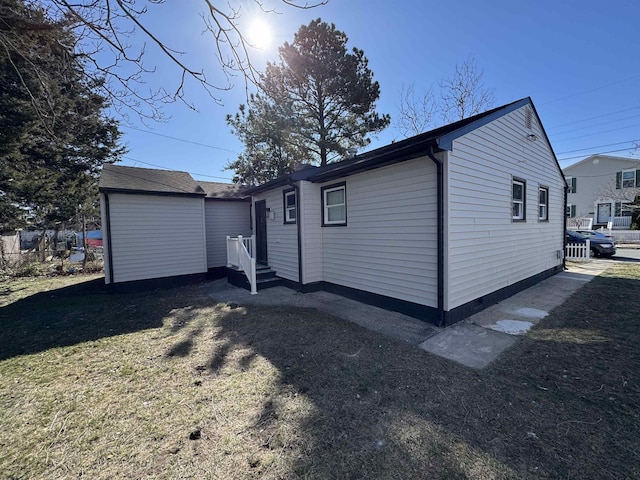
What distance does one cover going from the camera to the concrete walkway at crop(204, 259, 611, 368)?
4051 mm

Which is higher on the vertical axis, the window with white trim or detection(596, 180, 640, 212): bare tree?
the window with white trim

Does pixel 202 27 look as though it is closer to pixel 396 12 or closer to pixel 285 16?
pixel 285 16

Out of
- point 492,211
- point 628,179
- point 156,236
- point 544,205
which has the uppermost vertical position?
point 628,179

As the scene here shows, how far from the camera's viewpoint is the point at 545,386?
9.90 feet

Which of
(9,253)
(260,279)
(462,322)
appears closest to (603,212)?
(462,322)

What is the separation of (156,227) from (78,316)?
352 cm

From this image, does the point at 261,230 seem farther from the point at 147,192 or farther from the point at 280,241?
the point at 147,192

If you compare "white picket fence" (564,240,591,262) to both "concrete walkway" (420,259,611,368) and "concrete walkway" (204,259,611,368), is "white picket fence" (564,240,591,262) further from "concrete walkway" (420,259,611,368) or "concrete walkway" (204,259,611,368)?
"concrete walkway" (420,259,611,368)

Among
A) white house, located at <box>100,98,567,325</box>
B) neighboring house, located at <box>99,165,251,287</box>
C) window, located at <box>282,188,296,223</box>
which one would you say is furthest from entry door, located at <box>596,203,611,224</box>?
neighboring house, located at <box>99,165,251,287</box>

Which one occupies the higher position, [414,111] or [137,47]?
[414,111]

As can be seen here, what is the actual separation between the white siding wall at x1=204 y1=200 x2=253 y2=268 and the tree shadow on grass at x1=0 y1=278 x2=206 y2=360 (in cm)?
241

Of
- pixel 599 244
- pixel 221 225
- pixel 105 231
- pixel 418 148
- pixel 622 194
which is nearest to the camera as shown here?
pixel 418 148

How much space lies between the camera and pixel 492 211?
5891 millimetres

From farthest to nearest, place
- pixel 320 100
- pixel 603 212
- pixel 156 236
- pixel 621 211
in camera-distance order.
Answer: pixel 603 212 → pixel 621 211 → pixel 320 100 → pixel 156 236
